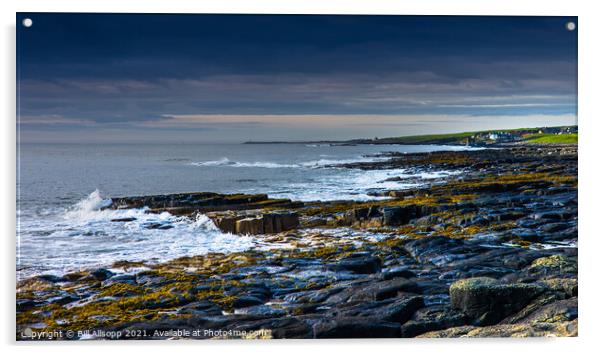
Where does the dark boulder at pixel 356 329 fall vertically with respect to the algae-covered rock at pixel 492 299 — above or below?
below

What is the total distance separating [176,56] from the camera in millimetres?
6215

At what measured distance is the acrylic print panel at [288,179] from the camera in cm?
597

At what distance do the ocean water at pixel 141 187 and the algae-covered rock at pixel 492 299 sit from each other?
1431mm

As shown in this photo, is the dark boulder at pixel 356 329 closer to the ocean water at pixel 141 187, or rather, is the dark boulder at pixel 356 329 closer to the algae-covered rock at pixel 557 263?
the ocean water at pixel 141 187

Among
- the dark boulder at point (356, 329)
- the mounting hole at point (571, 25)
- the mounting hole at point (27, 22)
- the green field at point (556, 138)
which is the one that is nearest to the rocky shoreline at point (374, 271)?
the dark boulder at point (356, 329)

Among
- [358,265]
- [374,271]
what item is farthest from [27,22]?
[374,271]

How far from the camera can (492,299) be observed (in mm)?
5844

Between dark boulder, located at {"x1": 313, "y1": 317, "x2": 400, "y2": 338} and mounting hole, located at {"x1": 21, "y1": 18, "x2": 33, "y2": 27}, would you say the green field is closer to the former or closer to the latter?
dark boulder, located at {"x1": 313, "y1": 317, "x2": 400, "y2": 338}

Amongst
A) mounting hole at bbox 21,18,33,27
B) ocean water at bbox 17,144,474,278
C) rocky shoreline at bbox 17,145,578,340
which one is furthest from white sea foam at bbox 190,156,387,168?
mounting hole at bbox 21,18,33,27

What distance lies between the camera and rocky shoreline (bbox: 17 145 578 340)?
591 cm

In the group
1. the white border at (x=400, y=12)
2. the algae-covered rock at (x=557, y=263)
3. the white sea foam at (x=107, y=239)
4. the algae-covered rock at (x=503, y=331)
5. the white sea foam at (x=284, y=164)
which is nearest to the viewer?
the algae-covered rock at (x=503, y=331)
